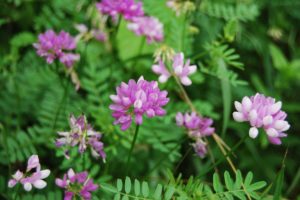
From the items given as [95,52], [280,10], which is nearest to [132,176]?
[95,52]

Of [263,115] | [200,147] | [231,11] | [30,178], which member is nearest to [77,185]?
[30,178]

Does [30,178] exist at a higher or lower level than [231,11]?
lower

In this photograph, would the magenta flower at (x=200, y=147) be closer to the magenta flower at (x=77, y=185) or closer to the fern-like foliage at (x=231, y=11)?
the magenta flower at (x=77, y=185)

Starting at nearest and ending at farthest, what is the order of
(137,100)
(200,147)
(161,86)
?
(137,100)
(200,147)
(161,86)

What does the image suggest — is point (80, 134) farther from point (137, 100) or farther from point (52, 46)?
point (52, 46)

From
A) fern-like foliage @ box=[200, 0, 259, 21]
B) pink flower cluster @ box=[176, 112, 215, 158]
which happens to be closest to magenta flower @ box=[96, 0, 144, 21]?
pink flower cluster @ box=[176, 112, 215, 158]

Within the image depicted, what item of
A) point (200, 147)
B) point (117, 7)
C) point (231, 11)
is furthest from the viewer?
point (231, 11)
